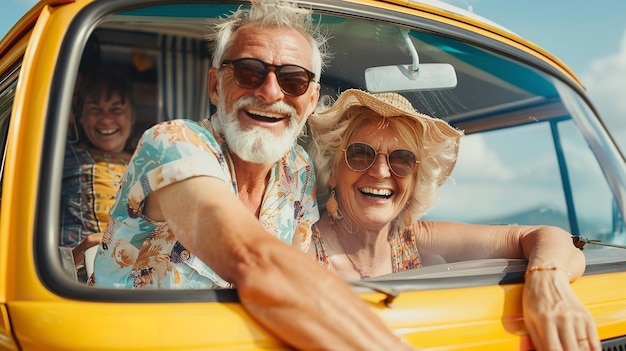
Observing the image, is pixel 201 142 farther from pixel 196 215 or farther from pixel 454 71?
pixel 454 71

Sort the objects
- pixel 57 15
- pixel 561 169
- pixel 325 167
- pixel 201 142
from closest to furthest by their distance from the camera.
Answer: pixel 57 15, pixel 201 142, pixel 325 167, pixel 561 169

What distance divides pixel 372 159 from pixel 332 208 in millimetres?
252

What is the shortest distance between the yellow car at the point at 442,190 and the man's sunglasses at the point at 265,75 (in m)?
0.19

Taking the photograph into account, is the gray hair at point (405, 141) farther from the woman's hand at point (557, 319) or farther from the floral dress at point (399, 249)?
the woman's hand at point (557, 319)

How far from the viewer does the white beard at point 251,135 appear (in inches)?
78.7

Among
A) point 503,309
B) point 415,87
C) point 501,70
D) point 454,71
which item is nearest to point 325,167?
point 415,87

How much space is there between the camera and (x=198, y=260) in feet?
5.40

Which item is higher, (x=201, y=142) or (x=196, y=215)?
(x=201, y=142)

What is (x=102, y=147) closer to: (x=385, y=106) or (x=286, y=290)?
(x=385, y=106)

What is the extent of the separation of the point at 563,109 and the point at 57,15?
198 centimetres

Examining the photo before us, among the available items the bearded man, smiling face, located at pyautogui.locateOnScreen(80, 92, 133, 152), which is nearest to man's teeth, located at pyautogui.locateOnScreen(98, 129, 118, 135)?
smiling face, located at pyautogui.locateOnScreen(80, 92, 133, 152)

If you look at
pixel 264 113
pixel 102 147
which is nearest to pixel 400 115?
pixel 264 113

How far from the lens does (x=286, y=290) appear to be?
127 centimetres

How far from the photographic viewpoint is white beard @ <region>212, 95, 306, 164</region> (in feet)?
6.56
